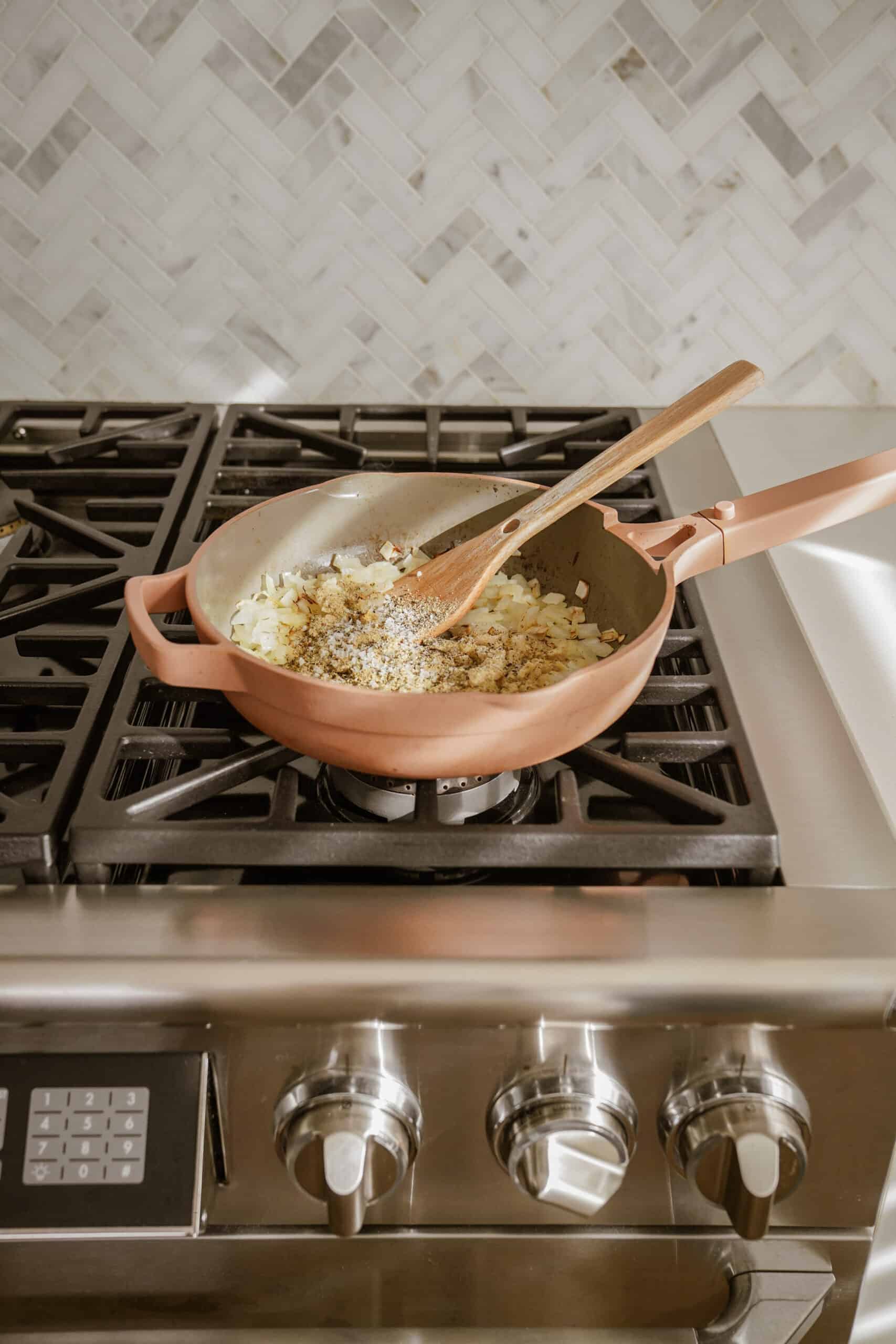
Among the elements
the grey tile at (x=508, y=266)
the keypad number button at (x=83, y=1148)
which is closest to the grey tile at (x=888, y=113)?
the grey tile at (x=508, y=266)

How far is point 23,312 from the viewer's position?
1143mm

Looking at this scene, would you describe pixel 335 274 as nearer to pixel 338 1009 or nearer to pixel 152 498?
pixel 152 498

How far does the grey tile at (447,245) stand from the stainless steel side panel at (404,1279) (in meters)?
0.93

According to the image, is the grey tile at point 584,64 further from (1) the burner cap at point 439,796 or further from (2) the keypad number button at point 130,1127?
(2) the keypad number button at point 130,1127

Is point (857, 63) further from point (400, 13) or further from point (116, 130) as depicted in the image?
point (116, 130)

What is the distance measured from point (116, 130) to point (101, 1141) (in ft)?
3.18

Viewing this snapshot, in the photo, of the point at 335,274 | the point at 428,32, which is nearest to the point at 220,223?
the point at 335,274

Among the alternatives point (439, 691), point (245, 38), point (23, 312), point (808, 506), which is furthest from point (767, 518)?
point (23, 312)

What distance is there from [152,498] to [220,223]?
36 centimetres

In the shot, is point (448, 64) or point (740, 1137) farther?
point (448, 64)

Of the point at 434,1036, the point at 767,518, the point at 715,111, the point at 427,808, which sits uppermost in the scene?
the point at 715,111

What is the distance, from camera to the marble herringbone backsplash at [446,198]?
1035 mm

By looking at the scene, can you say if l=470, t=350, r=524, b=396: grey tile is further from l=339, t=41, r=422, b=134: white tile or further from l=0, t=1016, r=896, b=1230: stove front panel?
l=0, t=1016, r=896, b=1230: stove front panel

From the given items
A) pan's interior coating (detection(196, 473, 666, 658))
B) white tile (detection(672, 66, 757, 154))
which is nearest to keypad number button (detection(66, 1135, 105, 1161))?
pan's interior coating (detection(196, 473, 666, 658))
